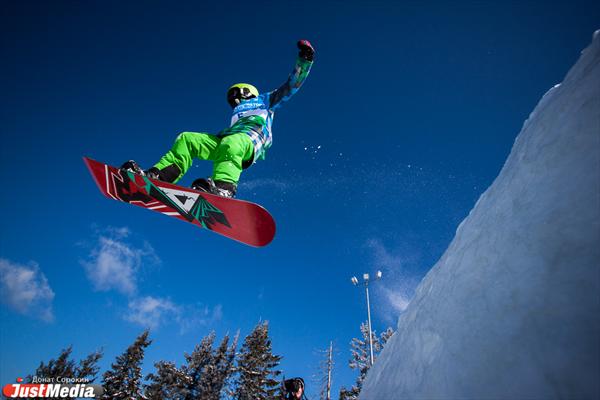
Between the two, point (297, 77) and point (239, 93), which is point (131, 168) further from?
point (297, 77)

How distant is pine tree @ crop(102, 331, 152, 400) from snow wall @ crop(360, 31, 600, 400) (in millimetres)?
28032

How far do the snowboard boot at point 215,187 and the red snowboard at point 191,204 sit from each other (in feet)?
0.18

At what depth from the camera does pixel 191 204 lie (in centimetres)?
355

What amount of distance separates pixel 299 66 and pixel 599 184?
454 centimetres

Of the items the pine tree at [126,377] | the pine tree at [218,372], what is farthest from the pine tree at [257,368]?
the pine tree at [126,377]

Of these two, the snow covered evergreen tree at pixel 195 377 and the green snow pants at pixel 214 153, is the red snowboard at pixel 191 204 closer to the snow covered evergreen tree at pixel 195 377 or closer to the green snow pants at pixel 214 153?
the green snow pants at pixel 214 153

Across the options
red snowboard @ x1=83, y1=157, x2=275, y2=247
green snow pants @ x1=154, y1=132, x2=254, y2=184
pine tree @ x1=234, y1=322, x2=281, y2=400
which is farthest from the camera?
pine tree @ x1=234, y1=322, x2=281, y2=400

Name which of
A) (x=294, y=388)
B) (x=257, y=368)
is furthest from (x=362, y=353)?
(x=294, y=388)

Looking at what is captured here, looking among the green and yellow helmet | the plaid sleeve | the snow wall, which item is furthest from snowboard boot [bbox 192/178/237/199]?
the snow wall

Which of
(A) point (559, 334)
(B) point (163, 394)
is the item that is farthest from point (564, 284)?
(B) point (163, 394)

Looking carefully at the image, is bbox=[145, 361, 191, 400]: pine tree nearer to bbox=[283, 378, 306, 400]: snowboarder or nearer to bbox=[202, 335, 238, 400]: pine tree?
bbox=[202, 335, 238, 400]: pine tree

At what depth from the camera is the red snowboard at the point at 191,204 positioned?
3438 mm

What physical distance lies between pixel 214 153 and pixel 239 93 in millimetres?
1635

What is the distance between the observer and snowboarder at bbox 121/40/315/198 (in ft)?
11.3
